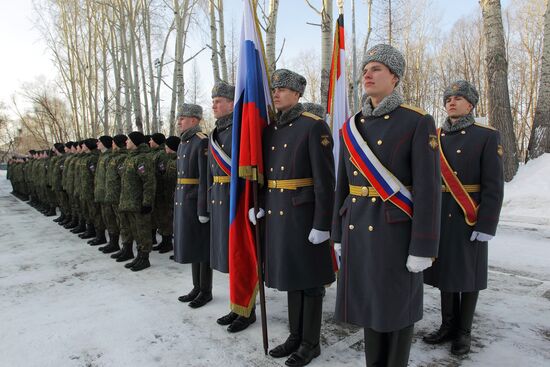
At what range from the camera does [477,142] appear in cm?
303

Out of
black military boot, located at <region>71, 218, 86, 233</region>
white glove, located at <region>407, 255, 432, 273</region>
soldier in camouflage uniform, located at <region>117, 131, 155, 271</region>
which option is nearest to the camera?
white glove, located at <region>407, 255, 432, 273</region>

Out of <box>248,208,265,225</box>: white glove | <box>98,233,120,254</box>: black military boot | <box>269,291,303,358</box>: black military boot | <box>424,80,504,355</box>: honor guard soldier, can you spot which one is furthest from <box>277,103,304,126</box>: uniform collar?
<box>98,233,120,254</box>: black military boot

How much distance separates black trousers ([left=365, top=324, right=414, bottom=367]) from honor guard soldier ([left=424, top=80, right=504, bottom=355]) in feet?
3.21

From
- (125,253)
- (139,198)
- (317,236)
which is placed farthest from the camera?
(125,253)

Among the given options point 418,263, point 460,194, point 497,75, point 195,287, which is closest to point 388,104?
point 418,263

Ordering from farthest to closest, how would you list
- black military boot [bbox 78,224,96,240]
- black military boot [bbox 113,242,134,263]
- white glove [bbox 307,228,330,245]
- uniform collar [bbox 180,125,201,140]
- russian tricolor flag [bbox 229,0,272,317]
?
black military boot [bbox 78,224,96,240] < black military boot [bbox 113,242,134,263] < uniform collar [bbox 180,125,201,140] < russian tricolor flag [bbox 229,0,272,317] < white glove [bbox 307,228,330,245]

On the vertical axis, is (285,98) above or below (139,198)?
above

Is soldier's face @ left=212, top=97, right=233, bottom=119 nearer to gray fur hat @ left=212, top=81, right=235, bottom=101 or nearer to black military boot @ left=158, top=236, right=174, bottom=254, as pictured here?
gray fur hat @ left=212, top=81, right=235, bottom=101

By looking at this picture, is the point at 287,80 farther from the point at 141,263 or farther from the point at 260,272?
the point at 141,263

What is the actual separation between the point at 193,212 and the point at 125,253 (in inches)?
102

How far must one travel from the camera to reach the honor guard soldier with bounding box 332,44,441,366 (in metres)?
2.07

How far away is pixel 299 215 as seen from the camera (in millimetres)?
2893

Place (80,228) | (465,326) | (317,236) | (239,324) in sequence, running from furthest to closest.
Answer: (80,228) → (239,324) → (465,326) → (317,236)

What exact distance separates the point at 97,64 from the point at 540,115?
2172 centimetres
